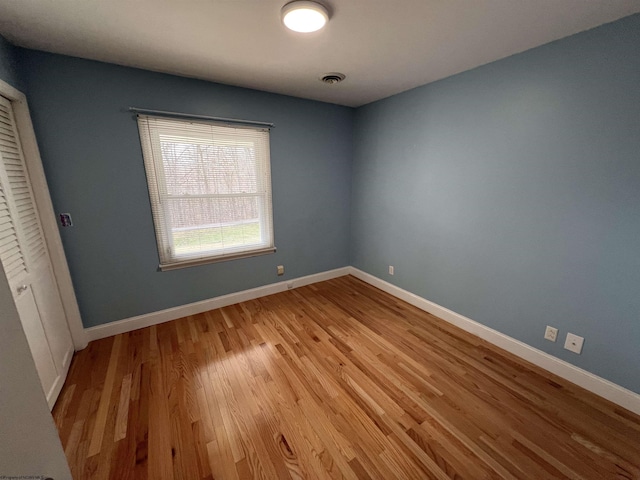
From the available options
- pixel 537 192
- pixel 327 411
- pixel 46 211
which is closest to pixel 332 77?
pixel 537 192

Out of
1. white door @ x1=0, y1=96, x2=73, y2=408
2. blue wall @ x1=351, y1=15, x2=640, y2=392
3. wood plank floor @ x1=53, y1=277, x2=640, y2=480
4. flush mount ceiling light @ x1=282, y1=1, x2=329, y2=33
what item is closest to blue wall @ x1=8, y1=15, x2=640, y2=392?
blue wall @ x1=351, y1=15, x2=640, y2=392

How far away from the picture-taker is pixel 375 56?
1.97 metres

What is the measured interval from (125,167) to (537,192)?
11.1ft

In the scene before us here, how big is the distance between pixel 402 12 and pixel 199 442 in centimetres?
271

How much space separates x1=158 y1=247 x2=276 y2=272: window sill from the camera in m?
2.57

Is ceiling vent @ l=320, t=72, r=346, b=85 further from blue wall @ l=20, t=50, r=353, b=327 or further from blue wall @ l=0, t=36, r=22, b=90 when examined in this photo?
blue wall @ l=0, t=36, r=22, b=90

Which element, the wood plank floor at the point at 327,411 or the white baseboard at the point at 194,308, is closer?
the wood plank floor at the point at 327,411

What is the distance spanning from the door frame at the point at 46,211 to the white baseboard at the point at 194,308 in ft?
0.52

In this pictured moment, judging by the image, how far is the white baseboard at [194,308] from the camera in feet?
7.74

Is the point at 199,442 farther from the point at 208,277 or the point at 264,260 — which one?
the point at 264,260

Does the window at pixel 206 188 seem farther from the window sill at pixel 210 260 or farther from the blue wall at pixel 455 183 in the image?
the blue wall at pixel 455 183

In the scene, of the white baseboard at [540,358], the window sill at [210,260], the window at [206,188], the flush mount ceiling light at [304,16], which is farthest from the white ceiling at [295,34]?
the white baseboard at [540,358]

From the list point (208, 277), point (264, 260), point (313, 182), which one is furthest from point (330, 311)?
point (313, 182)

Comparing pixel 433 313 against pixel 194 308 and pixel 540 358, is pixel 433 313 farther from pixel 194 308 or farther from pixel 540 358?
pixel 194 308
